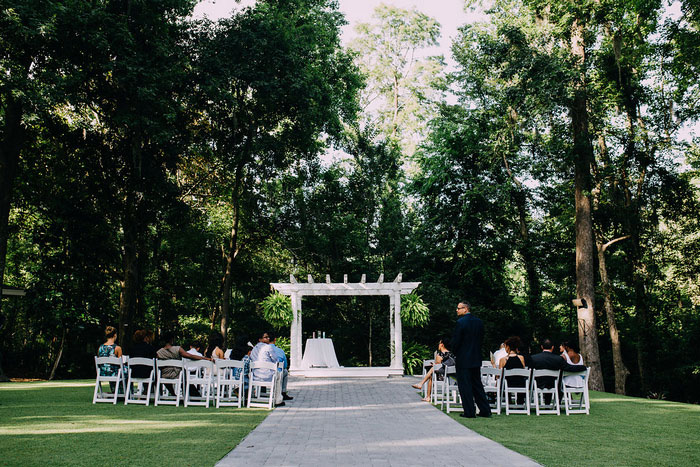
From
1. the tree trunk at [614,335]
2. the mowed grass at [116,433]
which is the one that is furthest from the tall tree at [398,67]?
the mowed grass at [116,433]

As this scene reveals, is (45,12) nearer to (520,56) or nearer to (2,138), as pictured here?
(2,138)

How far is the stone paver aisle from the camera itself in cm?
470

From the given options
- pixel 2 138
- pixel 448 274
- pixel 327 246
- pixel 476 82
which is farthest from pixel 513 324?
pixel 2 138

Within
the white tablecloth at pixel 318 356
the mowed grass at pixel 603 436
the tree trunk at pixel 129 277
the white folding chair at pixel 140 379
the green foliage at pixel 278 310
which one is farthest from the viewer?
the green foliage at pixel 278 310

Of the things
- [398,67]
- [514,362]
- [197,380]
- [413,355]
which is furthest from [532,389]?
[398,67]

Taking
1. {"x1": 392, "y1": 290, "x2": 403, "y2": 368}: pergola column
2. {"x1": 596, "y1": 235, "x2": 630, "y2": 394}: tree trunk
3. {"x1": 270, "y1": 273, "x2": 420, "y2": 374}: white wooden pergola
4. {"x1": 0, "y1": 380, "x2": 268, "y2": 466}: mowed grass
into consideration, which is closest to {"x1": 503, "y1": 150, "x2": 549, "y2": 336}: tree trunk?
{"x1": 596, "y1": 235, "x2": 630, "y2": 394}: tree trunk

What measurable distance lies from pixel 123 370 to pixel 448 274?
16.3 metres

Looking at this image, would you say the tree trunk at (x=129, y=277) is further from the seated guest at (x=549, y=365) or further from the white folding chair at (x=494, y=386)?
the seated guest at (x=549, y=365)

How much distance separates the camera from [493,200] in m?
22.4

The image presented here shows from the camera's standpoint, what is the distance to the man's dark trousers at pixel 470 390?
794cm

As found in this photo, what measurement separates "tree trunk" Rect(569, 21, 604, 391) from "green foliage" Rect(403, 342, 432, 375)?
5582mm

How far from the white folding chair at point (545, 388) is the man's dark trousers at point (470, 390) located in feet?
2.98

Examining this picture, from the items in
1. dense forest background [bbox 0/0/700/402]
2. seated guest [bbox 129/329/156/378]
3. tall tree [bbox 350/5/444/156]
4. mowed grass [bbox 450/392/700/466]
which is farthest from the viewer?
tall tree [bbox 350/5/444/156]

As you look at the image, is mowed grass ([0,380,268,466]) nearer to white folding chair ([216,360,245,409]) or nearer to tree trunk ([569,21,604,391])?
white folding chair ([216,360,245,409])
